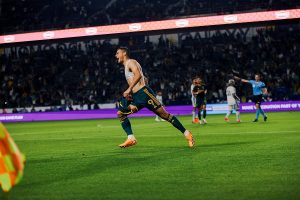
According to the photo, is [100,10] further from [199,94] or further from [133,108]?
[133,108]

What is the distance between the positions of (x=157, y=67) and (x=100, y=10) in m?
8.00

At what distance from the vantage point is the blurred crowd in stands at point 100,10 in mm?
39062

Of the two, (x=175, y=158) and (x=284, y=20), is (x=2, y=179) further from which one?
(x=284, y=20)

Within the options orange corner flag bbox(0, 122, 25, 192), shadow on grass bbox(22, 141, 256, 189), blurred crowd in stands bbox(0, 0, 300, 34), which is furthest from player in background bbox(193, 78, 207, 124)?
orange corner flag bbox(0, 122, 25, 192)

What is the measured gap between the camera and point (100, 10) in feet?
152

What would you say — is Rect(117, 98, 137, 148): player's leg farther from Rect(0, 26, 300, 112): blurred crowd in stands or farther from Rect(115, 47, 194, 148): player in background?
Rect(0, 26, 300, 112): blurred crowd in stands

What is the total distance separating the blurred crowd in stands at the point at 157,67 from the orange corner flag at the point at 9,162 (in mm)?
32640

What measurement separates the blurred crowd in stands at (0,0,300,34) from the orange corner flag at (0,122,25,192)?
33757 mm

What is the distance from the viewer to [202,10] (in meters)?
40.2

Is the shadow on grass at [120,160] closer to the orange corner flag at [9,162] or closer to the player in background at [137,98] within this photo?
the player in background at [137,98]

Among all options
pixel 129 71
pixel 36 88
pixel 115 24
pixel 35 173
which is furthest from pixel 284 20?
pixel 35 173

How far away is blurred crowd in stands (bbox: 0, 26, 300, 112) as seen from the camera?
39.0 metres

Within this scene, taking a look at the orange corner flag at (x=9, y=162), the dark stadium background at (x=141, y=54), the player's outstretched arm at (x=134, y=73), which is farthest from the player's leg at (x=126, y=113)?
the dark stadium background at (x=141, y=54)

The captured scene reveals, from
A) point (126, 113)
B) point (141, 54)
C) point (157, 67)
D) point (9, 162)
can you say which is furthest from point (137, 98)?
point (141, 54)
